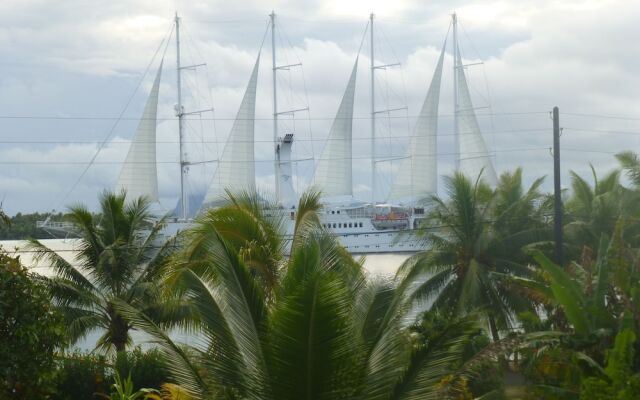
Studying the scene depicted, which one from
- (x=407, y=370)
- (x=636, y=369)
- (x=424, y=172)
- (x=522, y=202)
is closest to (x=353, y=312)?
(x=407, y=370)

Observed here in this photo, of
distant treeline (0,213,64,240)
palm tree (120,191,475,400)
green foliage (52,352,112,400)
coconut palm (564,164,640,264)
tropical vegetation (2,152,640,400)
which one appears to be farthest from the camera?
distant treeline (0,213,64,240)

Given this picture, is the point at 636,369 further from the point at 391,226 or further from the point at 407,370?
the point at 391,226

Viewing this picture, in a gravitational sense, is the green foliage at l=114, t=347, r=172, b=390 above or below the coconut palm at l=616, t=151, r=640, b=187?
below

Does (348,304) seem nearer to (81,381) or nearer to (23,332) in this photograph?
(23,332)

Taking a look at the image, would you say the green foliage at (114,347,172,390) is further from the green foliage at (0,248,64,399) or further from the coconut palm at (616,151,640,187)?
the coconut palm at (616,151,640,187)

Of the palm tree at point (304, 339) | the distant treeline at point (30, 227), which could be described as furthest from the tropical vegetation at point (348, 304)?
the distant treeline at point (30, 227)

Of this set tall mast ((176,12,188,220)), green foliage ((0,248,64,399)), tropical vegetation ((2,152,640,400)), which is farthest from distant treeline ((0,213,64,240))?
green foliage ((0,248,64,399))

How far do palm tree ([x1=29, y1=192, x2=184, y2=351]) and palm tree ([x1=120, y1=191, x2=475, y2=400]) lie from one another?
898 cm

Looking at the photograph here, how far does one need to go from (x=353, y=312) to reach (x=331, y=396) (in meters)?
1.36

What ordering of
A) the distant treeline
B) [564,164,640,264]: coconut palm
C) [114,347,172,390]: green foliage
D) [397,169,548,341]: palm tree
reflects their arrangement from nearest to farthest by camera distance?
[114,347,172,390]: green foliage → [397,169,548,341]: palm tree → [564,164,640,264]: coconut palm → the distant treeline

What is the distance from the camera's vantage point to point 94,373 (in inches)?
658

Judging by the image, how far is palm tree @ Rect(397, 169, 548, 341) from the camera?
22.7 metres

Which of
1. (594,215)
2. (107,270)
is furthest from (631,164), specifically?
(107,270)

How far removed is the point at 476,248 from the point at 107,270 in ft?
28.9
